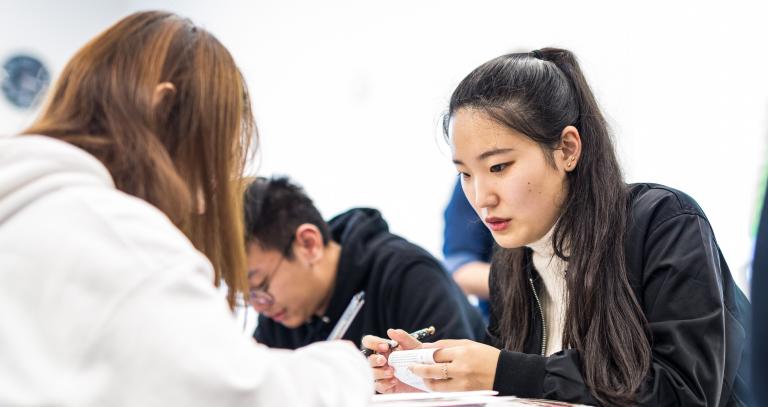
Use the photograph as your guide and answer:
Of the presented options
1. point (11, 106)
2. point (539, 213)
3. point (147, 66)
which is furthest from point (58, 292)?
point (11, 106)

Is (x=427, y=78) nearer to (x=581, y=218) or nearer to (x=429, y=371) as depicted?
(x=581, y=218)

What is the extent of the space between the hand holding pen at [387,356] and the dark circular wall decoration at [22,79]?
3.52 meters

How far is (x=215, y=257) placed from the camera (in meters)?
1.17

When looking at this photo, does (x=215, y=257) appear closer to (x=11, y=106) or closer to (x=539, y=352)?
(x=539, y=352)

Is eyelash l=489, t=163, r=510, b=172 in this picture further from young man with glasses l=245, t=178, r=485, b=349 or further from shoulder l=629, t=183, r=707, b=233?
young man with glasses l=245, t=178, r=485, b=349

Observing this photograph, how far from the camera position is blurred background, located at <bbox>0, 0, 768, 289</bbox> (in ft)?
8.65

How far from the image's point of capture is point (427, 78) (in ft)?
11.8

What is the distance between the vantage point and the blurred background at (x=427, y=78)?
264 cm

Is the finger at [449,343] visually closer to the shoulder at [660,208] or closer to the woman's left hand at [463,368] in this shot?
the woman's left hand at [463,368]

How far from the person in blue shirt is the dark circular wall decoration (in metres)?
2.75

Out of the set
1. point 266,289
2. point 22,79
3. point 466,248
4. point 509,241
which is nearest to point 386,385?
point 509,241

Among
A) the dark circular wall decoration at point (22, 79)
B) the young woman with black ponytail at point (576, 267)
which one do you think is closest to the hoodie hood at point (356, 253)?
the young woman with black ponytail at point (576, 267)

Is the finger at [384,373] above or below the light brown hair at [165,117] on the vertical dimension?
below

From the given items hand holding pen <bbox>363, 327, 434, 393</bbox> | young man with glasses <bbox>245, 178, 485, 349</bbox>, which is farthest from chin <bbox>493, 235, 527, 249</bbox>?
young man with glasses <bbox>245, 178, 485, 349</bbox>
